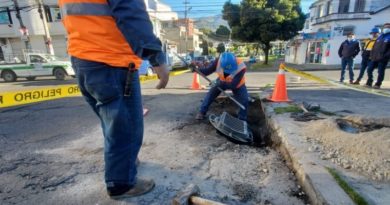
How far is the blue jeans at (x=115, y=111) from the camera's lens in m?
1.65

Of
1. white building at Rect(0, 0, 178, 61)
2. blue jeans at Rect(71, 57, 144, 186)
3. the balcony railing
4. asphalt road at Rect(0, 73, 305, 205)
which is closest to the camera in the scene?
blue jeans at Rect(71, 57, 144, 186)

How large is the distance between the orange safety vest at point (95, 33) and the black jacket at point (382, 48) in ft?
23.9

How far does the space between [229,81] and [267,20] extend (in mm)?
17654

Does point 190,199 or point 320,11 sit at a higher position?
point 320,11

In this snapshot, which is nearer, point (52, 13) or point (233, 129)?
point (233, 129)

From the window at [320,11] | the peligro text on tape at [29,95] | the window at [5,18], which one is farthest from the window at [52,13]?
the window at [320,11]

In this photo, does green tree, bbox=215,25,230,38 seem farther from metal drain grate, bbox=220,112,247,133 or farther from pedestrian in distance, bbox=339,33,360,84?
Result: metal drain grate, bbox=220,112,247,133

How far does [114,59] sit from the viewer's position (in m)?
1.65

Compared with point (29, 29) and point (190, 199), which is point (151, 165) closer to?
point (190, 199)

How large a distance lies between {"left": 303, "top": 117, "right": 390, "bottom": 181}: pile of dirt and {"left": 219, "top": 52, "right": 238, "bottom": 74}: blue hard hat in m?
1.83

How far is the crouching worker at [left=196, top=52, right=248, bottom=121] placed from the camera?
436cm

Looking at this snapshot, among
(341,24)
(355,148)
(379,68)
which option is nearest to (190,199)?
(355,148)

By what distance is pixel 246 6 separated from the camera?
20.6 m

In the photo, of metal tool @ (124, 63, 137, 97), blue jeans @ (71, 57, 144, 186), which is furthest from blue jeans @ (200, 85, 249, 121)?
metal tool @ (124, 63, 137, 97)
